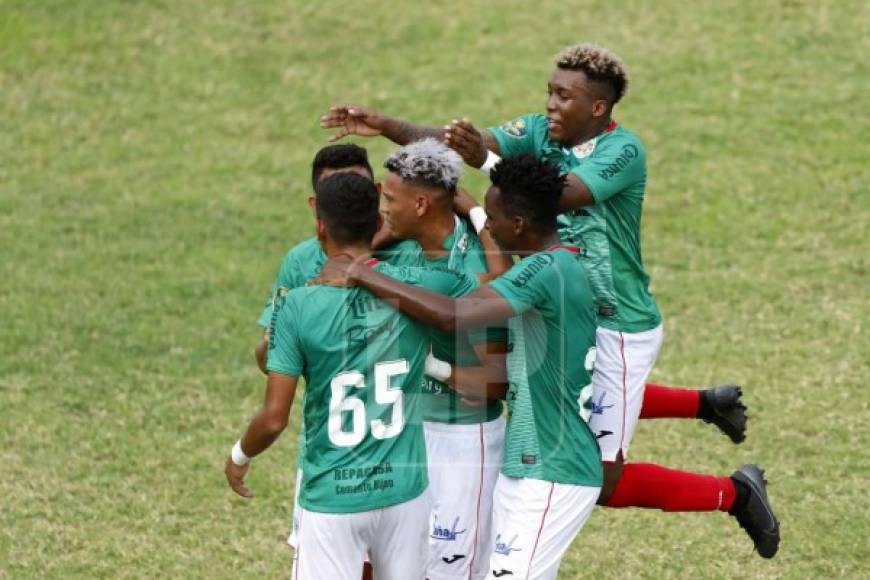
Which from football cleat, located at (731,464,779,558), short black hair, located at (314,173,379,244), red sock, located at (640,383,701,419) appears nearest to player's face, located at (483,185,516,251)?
short black hair, located at (314,173,379,244)

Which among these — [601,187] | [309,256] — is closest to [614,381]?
[601,187]

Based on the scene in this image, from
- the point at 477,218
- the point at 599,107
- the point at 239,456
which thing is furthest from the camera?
the point at 599,107

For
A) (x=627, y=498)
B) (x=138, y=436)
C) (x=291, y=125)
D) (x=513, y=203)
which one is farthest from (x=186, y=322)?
(x=513, y=203)

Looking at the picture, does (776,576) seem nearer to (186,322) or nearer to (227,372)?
(227,372)

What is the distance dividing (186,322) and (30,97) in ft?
19.1

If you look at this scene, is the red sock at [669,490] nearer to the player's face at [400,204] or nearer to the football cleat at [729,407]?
the football cleat at [729,407]

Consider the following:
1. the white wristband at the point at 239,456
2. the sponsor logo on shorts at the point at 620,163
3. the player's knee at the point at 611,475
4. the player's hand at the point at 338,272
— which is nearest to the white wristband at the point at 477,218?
the sponsor logo on shorts at the point at 620,163

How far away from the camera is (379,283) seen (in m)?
6.82

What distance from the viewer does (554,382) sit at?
24.2ft

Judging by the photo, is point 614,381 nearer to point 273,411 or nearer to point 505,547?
point 505,547

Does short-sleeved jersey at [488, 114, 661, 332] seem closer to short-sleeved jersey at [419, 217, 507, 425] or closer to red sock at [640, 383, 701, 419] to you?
short-sleeved jersey at [419, 217, 507, 425]

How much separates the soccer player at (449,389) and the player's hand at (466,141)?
0.25 ft

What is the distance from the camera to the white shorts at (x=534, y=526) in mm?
7387

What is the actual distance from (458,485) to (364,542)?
0.96 m
